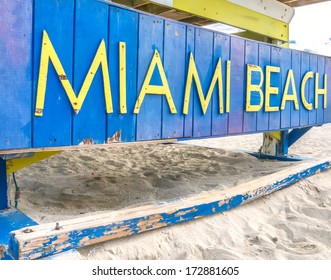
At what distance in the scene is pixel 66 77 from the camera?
1897 mm

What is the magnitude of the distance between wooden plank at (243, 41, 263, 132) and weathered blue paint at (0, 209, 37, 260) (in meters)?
1.92

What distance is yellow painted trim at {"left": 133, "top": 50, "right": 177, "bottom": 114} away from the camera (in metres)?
2.29

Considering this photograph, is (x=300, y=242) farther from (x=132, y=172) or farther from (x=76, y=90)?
(x=132, y=172)

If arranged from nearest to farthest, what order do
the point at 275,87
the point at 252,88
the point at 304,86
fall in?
1. the point at 252,88
2. the point at 275,87
3. the point at 304,86

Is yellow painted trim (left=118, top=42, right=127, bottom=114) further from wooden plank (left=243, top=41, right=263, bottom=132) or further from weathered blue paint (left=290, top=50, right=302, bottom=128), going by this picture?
weathered blue paint (left=290, top=50, right=302, bottom=128)

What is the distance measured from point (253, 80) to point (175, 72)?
982 millimetres

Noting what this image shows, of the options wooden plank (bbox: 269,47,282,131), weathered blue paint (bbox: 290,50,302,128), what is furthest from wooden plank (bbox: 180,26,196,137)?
weathered blue paint (bbox: 290,50,302,128)

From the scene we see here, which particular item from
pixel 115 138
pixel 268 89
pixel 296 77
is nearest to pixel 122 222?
pixel 115 138

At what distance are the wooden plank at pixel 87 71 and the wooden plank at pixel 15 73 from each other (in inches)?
10.4

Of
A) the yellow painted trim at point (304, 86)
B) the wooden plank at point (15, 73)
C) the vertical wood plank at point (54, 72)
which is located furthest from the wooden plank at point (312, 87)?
the wooden plank at point (15, 73)

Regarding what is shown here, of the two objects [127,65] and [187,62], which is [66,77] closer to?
[127,65]
